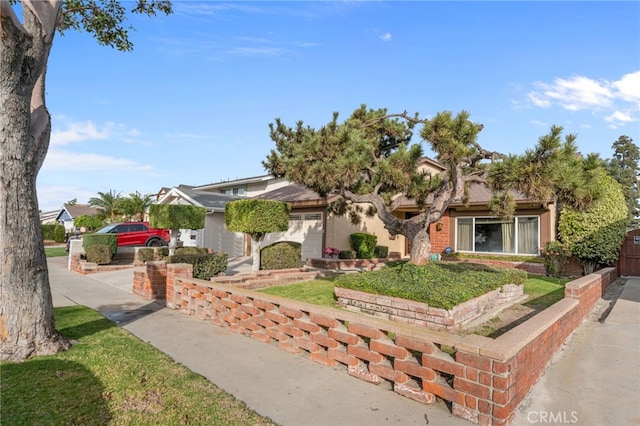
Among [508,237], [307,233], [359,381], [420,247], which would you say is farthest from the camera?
[307,233]

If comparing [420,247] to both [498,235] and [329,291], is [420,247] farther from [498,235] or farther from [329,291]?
[498,235]

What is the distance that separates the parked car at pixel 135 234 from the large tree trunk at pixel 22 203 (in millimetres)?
14484

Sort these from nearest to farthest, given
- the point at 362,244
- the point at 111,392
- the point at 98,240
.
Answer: the point at 111,392 → the point at 98,240 → the point at 362,244

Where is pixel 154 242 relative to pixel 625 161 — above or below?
below

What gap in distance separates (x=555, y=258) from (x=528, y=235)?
1.41 metres

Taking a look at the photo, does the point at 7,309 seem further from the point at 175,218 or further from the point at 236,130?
the point at 236,130

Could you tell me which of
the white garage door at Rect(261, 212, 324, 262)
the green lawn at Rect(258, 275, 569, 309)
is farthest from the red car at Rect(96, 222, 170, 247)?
the green lawn at Rect(258, 275, 569, 309)

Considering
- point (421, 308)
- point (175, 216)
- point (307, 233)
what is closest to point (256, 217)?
point (175, 216)

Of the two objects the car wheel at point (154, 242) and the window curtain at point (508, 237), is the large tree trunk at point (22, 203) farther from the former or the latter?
the car wheel at point (154, 242)

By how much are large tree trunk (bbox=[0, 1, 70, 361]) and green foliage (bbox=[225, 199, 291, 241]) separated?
648 cm

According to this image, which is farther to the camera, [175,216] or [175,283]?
[175,216]

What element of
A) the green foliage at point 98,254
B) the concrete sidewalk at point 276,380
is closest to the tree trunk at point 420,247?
the concrete sidewalk at point 276,380

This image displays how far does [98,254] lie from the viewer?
45.9ft

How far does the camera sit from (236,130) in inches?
576
